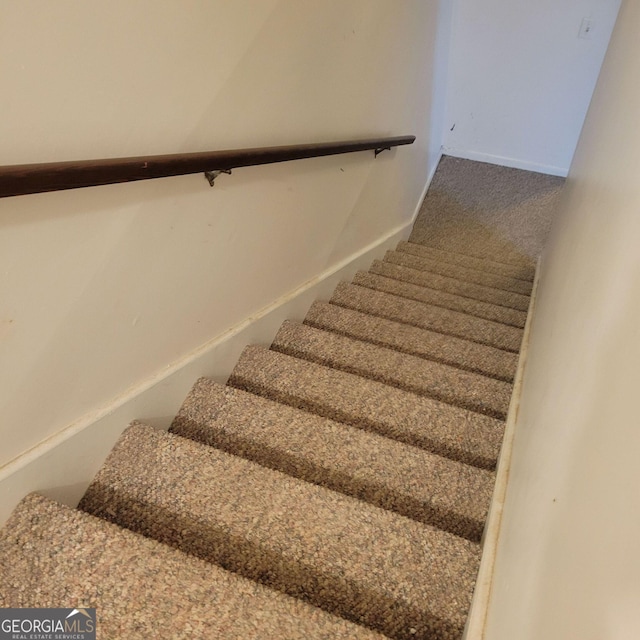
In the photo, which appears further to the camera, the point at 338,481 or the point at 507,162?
the point at 507,162

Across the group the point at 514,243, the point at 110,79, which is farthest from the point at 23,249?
the point at 514,243

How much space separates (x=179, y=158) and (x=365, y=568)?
101 cm

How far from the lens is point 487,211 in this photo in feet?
16.9

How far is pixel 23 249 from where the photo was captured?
994 millimetres

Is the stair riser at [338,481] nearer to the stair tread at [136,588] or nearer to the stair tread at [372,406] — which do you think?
the stair tread at [372,406]

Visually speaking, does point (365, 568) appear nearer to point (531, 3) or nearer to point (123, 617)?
point (123, 617)

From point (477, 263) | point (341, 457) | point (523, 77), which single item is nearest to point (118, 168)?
point (341, 457)

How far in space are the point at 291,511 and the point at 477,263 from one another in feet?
11.2

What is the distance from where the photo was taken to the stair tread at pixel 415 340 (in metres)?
2.21

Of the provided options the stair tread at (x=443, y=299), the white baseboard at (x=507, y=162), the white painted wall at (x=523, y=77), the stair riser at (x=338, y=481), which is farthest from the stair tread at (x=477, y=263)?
the stair riser at (x=338, y=481)

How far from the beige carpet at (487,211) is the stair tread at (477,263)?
0.93 ft

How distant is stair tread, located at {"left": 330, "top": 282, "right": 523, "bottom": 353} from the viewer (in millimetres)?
2547

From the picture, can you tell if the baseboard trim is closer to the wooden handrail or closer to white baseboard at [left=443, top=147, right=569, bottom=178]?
the wooden handrail

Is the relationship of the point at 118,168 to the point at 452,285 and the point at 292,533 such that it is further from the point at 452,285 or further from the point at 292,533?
the point at 452,285
